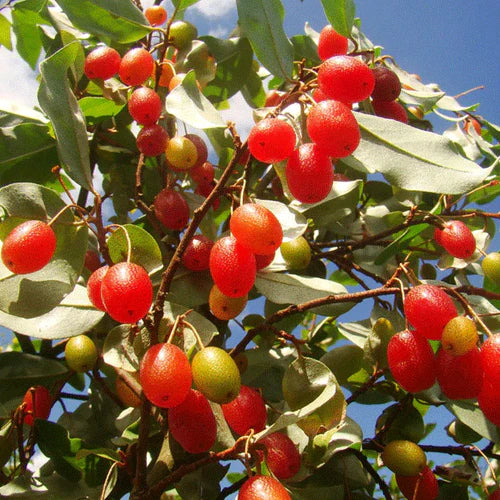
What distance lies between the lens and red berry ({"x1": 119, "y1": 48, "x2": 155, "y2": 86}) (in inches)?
63.4

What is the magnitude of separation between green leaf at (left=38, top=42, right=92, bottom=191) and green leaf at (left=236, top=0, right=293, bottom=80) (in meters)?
0.41

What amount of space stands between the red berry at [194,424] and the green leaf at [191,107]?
0.57m

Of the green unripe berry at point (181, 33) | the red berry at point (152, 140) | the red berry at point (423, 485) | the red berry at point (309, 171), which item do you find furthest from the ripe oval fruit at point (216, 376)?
the green unripe berry at point (181, 33)

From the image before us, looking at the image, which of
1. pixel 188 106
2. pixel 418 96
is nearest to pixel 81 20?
pixel 188 106

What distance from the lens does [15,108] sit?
1.82 metres

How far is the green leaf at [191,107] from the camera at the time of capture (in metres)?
1.21

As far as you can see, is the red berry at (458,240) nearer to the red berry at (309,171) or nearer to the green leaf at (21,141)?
the red berry at (309,171)

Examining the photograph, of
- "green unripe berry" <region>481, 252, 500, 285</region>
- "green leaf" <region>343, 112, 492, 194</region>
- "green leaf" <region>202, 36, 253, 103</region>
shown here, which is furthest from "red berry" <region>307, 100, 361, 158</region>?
"green leaf" <region>202, 36, 253, 103</region>

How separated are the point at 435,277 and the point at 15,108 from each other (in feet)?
5.09

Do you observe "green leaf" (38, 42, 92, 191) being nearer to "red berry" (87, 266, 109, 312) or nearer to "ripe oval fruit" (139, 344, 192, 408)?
"red berry" (87, 266, 109, 312)

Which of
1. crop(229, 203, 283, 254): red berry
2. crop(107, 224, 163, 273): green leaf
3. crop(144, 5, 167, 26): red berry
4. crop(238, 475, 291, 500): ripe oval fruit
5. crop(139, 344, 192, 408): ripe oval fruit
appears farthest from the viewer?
crop(144, 5, 167, 26): red berry

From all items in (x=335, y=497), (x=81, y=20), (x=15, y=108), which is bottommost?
(x=335, y=497)

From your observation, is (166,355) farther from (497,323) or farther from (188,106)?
(497,323)

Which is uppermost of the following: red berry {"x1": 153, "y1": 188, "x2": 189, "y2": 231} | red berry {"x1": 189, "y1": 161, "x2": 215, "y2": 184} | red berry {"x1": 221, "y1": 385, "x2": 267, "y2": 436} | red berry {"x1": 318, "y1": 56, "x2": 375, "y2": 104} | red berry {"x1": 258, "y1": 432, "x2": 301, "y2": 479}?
red berry {"x1": 318, "y1": 56, "x2": 375, "y2": 104}
